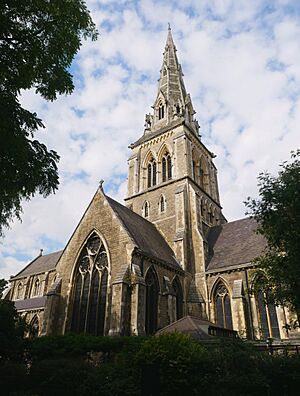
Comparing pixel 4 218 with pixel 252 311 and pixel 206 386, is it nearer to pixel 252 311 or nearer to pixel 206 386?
pixel 206 386

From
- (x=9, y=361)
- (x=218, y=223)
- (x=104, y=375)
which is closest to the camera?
(x=104, y=375)

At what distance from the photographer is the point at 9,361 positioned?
12094 millimetres

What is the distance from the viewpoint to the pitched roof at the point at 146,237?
1842 cm

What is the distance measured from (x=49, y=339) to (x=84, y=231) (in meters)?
7.96

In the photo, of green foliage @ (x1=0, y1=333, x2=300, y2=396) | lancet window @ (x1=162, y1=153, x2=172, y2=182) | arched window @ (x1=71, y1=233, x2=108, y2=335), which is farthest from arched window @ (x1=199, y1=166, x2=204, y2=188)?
green foliage @ (x1=0, y1=333, x2=300, y2=396)

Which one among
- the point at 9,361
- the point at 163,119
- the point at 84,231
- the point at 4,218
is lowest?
the point at 9,361

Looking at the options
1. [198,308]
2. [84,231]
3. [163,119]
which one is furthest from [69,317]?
[163,119]

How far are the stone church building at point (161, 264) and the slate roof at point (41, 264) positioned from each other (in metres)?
5.76

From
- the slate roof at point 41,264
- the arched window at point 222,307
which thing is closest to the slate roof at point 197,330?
the arched window at point 222,307

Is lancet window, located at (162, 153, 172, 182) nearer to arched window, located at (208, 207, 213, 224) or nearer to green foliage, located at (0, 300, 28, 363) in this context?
arched window, located at (208, 207, 213, 224)

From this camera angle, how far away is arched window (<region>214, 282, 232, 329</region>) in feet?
61.6

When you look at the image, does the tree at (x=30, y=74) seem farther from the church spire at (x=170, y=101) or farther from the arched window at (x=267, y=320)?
the church spire at (x=170, y=101)

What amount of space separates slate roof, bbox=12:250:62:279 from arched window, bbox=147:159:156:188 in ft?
44.8

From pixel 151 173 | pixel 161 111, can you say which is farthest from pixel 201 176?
pixel 161 111
